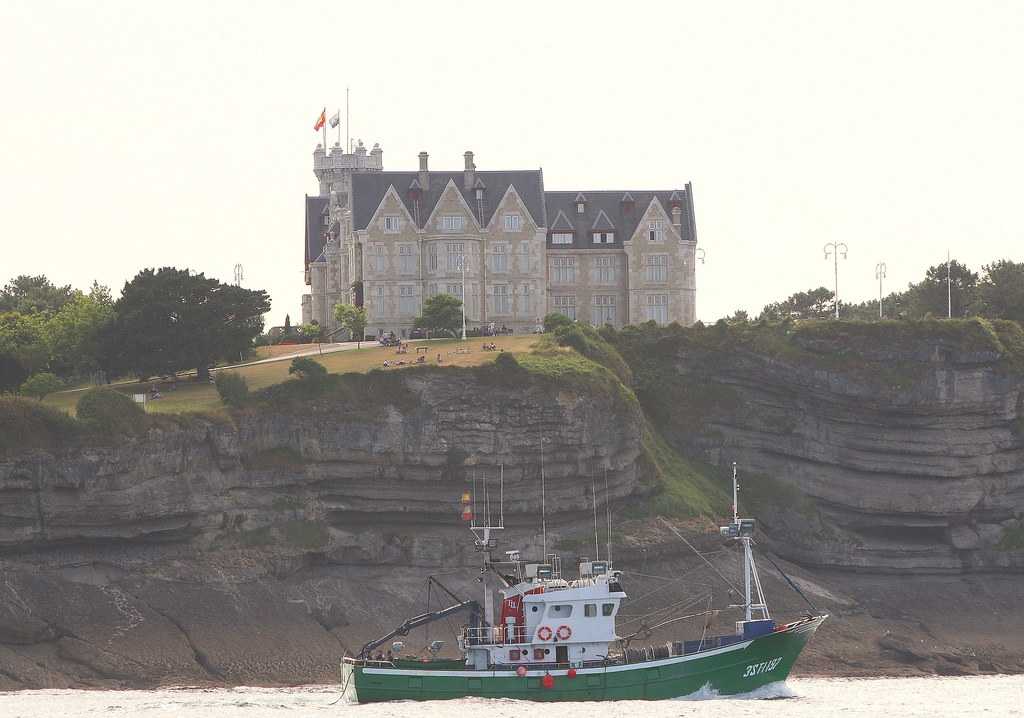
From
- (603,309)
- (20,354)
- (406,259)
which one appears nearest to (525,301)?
(603,309)

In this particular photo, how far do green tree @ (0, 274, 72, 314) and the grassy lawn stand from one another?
99.5ft

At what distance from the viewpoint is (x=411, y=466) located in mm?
112625

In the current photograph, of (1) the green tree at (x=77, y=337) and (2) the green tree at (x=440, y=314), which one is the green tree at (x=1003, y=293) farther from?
(1) the green tree at (x=77, y=337)

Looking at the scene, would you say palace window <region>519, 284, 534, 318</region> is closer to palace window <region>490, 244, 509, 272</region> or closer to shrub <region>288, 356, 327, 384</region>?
palace window <region>490, 244, 509, 272</region>

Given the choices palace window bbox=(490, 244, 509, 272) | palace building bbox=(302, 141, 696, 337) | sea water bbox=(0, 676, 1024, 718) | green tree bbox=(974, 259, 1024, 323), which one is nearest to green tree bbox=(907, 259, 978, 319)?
green tree bbox=(974, 259, 1024, 323)

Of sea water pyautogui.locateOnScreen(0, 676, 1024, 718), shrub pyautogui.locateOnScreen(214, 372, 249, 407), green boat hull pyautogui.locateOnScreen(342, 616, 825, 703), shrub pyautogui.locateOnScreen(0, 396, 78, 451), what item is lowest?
sea water pyautogui.locateOnScreen(0, 676, 1024, 718)

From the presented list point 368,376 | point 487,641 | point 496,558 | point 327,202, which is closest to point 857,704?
point 487,641

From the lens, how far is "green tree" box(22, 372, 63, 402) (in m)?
114

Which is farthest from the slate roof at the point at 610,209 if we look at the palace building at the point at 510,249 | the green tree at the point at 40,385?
the green tree at the point at 40,385

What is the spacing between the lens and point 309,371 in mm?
114000

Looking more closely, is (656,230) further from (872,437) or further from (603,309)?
(872,437)

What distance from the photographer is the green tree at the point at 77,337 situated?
120812 mm

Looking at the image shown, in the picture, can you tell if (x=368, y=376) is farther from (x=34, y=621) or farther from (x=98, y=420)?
(x=34, y=621)

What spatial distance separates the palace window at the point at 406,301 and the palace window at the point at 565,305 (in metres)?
11.9
